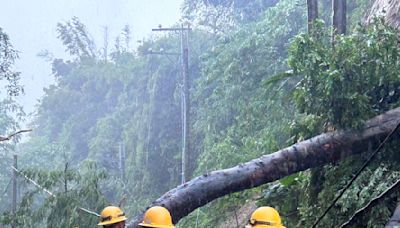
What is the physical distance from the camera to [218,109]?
786 inches

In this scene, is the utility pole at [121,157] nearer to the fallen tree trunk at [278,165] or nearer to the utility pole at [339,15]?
the utility pole at [339,15]

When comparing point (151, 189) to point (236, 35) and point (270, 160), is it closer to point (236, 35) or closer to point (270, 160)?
point (236, 35)

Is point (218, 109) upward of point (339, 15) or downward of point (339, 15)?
downward

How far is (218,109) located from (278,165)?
1407 cm

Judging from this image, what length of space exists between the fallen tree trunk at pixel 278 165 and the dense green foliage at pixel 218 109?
0.54 feet

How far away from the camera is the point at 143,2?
86000 millimetres

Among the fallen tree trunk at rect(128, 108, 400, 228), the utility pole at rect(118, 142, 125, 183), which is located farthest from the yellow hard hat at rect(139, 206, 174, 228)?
the utility pole at rect(118, 142, 125, 183)

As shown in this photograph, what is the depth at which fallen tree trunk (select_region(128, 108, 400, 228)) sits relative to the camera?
569 cm

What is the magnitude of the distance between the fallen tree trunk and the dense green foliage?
17cm

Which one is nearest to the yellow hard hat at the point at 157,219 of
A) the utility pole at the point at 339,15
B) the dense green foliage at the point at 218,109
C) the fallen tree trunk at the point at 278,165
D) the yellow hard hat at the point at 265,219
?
the yellow hard hat at the point at 265,219

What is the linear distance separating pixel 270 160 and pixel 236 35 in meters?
14.5

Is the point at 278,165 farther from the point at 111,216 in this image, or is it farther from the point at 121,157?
the point at 121,157

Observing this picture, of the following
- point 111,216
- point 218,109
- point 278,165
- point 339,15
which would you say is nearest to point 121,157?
point 218,109

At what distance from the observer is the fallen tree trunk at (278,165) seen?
18.7 feet
